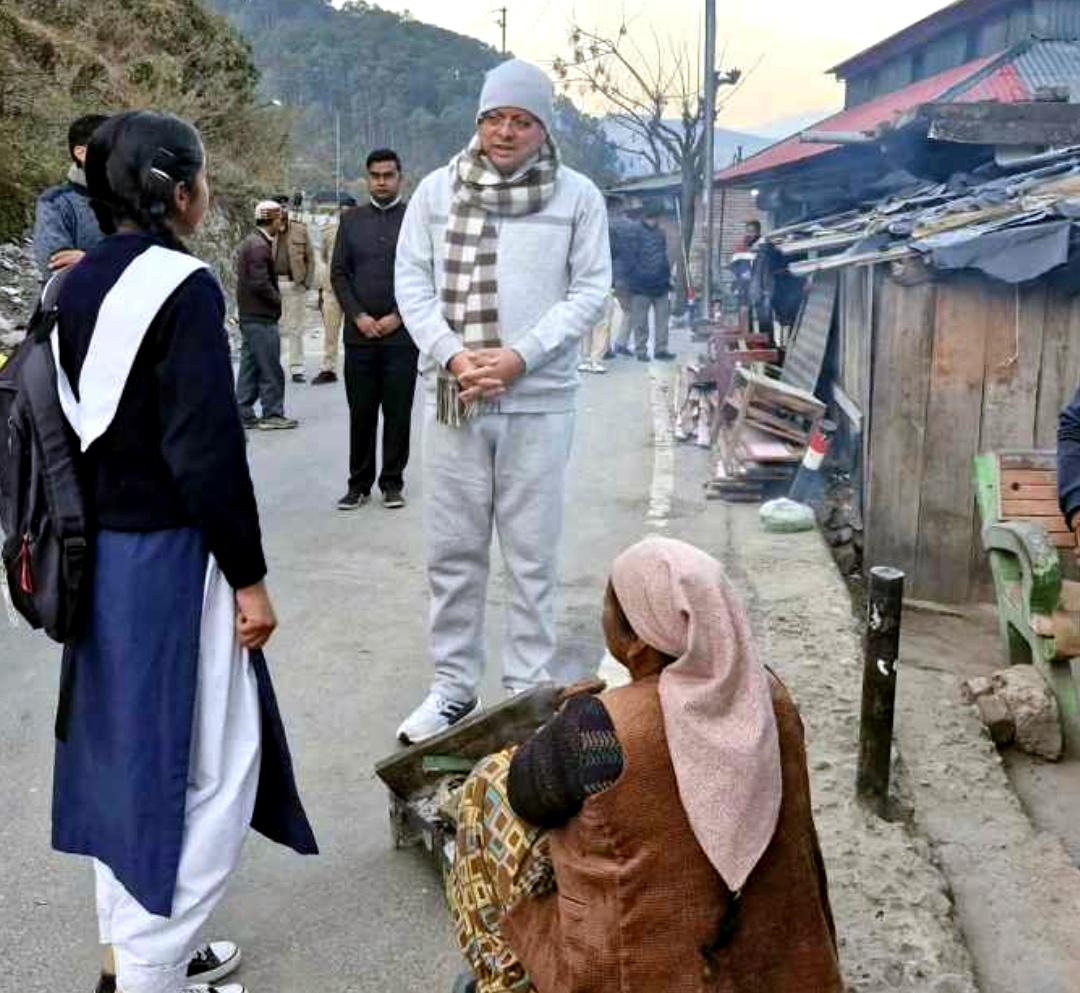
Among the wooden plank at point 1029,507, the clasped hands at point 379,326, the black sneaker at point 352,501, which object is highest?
the clasped hands at point 379,326

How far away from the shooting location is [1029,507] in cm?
500

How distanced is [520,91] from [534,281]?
0.53 meters

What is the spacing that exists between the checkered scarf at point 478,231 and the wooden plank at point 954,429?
358 cm

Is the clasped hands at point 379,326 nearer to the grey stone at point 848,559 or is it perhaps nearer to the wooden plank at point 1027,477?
the grey stone at point 848,559

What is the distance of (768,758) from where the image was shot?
6.14 ft

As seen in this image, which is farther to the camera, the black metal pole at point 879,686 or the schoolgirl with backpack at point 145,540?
the black metal pole at point 879,686

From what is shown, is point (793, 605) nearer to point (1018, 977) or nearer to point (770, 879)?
point (1018, 977)

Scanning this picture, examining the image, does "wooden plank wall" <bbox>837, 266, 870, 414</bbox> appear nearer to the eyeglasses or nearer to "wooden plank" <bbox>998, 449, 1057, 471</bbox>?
"wooden plank" <bbox>998, 449, 1057, 471</bbox>

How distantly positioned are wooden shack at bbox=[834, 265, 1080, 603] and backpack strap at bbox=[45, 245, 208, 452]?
499 cm

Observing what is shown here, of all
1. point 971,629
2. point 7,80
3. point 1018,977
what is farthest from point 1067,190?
point 7,80

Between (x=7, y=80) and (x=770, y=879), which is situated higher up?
(x=7, y=80)

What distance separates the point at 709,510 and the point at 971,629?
63.6 inches

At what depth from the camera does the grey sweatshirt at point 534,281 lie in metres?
3.41

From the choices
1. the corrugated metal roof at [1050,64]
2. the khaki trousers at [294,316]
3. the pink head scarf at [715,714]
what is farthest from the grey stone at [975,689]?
the corrugated metal roof at [1050,64]
